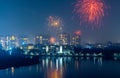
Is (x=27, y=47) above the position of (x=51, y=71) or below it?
above

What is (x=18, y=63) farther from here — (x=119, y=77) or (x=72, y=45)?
(x=72, y=45)

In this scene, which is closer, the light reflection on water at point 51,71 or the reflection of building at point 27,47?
the light reflection on water at point 51,71

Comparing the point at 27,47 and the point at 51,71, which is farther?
the point at 27,47

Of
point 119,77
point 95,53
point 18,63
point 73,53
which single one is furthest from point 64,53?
point 119,77

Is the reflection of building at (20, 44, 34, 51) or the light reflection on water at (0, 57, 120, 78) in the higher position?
the reflection of building at (20, 44, 34, 51)

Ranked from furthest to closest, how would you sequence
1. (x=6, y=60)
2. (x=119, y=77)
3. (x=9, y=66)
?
(x=6, y=60) → (x=9, y=66) → (x=119, y=77)

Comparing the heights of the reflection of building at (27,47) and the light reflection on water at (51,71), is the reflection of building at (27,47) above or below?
above

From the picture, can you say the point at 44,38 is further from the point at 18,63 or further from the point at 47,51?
the point at 18,63

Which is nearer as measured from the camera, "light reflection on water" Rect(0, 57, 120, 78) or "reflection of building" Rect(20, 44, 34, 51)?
"light reflection on water" Rect(0, 57, 120, 78)

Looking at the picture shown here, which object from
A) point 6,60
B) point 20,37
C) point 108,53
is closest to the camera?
point 6,60

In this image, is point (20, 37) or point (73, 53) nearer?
point (73, 53)
